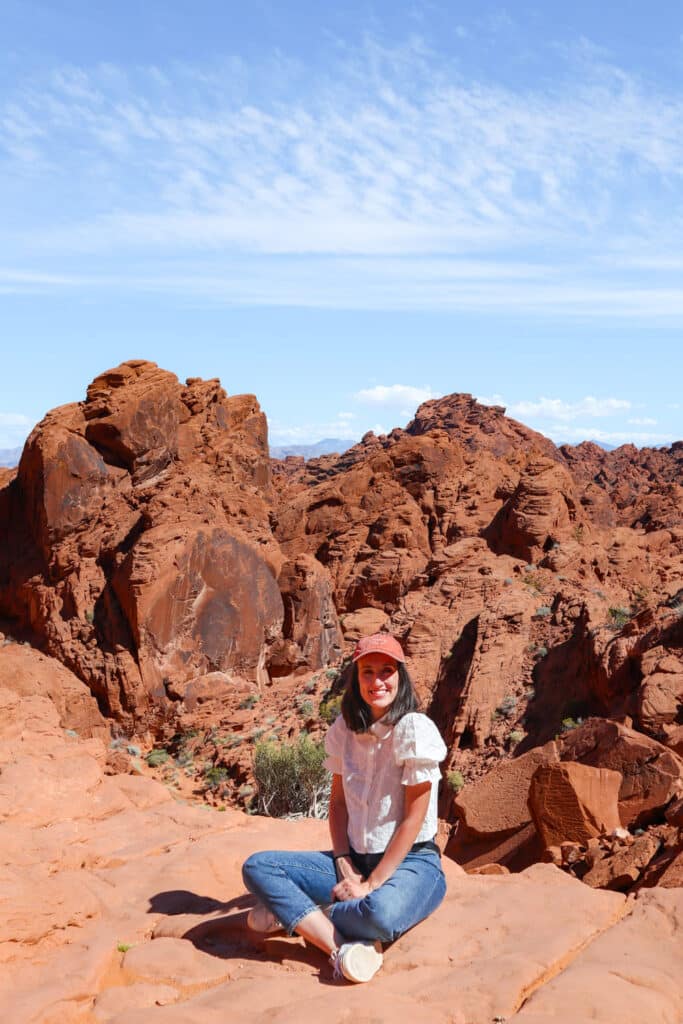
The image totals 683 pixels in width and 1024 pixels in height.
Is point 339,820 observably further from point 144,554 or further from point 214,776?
point 144,554

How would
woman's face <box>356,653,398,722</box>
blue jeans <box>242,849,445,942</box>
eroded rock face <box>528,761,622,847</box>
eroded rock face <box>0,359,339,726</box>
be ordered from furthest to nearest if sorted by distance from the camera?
eroded rock face <box>0,359,339,726</box>, eroded rock face <box>528,761,622,847</box>, woman's face <box>356,653,398,722</box>, blue jeans <box>242,849,445,942</box>

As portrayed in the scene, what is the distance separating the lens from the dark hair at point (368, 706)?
5273 millimetres

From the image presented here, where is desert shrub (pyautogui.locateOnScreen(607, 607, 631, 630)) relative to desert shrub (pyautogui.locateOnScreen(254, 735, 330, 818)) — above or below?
above

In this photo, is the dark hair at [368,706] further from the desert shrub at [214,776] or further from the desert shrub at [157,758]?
the desert shrub at [157,758]

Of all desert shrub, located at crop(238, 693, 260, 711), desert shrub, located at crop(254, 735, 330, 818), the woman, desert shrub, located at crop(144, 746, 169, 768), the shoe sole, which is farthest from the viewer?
desert shrub, located at crop(238, 693, 260, 711)

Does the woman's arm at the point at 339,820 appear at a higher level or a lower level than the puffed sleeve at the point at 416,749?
lower

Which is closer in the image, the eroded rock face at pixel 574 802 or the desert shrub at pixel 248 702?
the eroded rock face at pixel 574 802

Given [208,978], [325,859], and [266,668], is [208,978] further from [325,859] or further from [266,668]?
[266,668]

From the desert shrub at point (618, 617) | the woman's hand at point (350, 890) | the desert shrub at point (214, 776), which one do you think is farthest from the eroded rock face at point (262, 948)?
the desert shrub at point (214, 776)

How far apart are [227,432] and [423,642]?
13711 mm

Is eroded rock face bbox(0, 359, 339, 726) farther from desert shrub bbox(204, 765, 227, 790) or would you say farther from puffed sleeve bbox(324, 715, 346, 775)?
puffed sleeve bbox(324, 715, 346, 775)

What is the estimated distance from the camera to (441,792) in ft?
51.8

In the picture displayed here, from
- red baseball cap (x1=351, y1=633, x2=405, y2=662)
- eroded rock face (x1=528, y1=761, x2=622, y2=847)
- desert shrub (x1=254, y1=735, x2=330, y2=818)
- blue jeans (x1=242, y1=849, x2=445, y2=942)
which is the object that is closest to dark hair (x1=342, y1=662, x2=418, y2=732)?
red baseball cap (x1=351, y1=633, x2=405, y2=662)

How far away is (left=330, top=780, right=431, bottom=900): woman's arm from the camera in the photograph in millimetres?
5059
